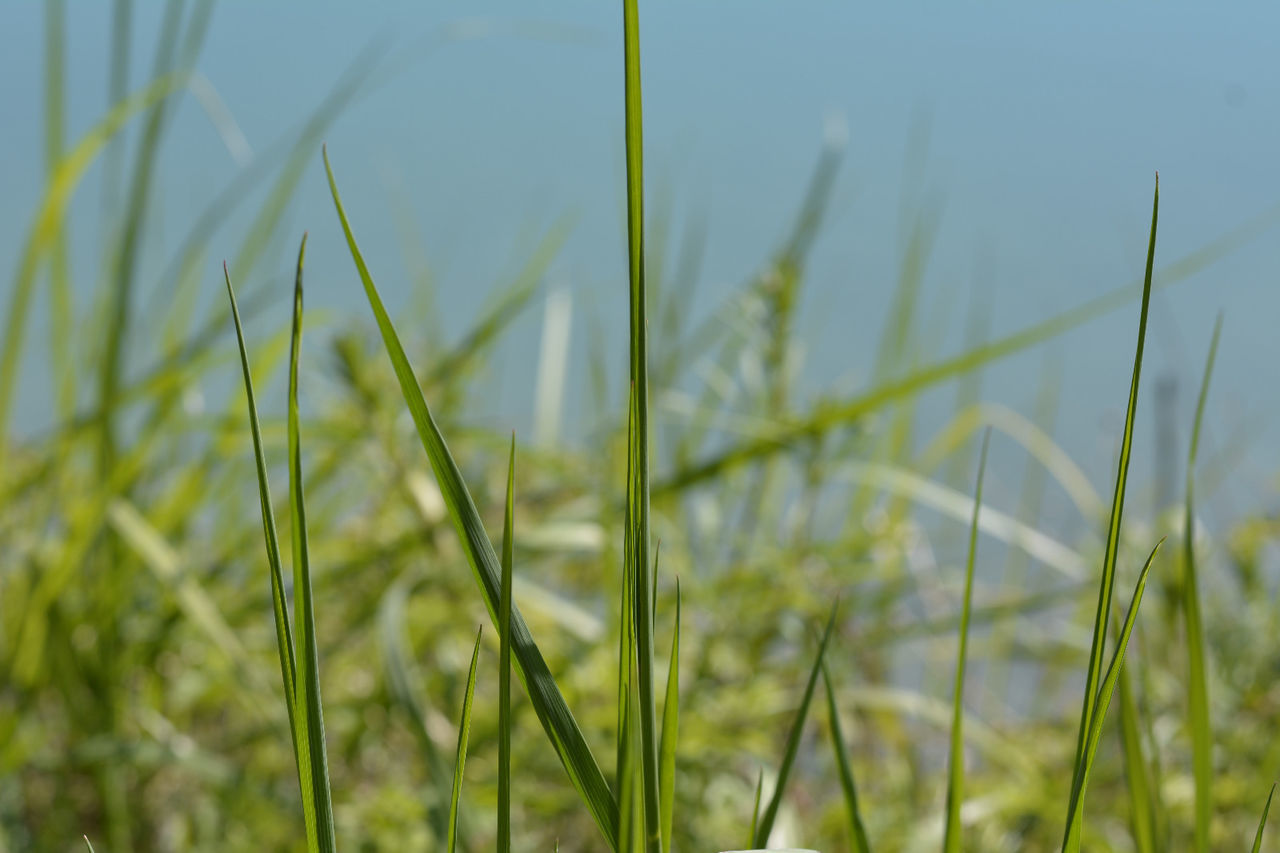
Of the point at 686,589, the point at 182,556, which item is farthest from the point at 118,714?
the point at 686,589

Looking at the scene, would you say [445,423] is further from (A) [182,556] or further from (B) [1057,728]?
(B) [1057,728]

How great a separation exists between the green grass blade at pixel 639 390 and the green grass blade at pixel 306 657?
0.21ft

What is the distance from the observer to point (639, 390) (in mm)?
196

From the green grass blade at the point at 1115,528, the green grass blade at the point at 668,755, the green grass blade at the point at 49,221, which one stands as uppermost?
the green grass blade at the point at 49,221

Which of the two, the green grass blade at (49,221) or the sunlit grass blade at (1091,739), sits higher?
the green grass blade at (49,221)

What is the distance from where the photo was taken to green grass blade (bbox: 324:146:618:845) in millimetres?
208

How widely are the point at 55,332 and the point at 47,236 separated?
107mm

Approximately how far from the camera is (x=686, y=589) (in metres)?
0.68

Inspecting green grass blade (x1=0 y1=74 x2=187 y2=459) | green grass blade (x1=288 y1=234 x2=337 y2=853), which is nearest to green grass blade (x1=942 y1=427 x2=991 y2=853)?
green grass blade (x1=288 y1=234 x2=337 y2=853)

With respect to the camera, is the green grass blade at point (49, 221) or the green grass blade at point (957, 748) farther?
the green grass blade at point (49, 221)

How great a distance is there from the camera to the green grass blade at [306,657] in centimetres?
21

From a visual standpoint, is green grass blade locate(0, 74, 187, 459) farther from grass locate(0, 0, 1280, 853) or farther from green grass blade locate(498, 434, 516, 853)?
green grass blade locate(498, 434, 516, 853)

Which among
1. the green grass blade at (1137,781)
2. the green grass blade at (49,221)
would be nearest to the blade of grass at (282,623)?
the green grass blade at (1137,781)

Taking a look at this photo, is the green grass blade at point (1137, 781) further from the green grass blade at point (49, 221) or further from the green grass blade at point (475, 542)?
the green grass blade at point (49, 221)
